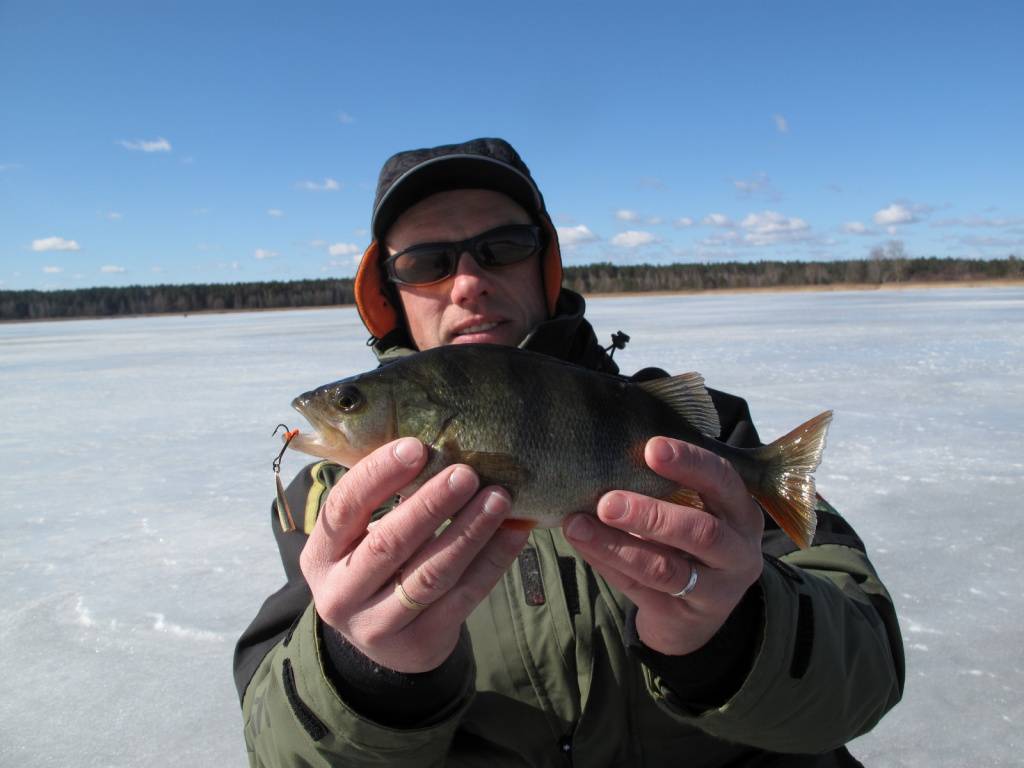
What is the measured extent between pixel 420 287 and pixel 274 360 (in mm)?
11354

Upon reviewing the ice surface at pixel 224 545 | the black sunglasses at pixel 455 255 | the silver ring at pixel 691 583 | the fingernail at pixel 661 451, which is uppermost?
the black sunglasses at pixel 455 255

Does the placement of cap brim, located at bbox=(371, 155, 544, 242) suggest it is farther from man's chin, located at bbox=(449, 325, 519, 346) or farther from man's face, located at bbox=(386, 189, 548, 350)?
man's chin, located at bbox=(449, 325, 519, 346)

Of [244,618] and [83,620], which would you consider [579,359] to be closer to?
[244,618]

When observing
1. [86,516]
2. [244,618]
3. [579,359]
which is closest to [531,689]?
[579,359]

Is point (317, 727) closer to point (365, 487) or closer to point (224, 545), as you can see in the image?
point (365, 487)

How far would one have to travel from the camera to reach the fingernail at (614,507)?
150 centimetres

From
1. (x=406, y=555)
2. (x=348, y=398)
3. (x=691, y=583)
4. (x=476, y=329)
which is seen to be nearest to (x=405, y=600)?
(x=406, y=555)

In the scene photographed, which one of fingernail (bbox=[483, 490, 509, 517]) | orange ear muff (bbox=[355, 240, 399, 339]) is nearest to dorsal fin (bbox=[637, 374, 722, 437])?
fingernail (bbox=[483, 490, 509, 517])

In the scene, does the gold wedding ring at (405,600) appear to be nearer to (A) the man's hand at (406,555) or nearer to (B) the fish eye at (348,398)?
(A) the man's hand at (406,555)

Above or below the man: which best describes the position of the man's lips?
above

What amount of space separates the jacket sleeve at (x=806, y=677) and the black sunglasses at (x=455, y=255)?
53.5 inches

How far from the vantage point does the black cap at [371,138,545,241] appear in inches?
97.0

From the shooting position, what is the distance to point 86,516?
4527mm

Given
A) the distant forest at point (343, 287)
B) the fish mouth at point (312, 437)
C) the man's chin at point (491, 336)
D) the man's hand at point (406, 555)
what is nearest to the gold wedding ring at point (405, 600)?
the man's hand at point (406, 555)
